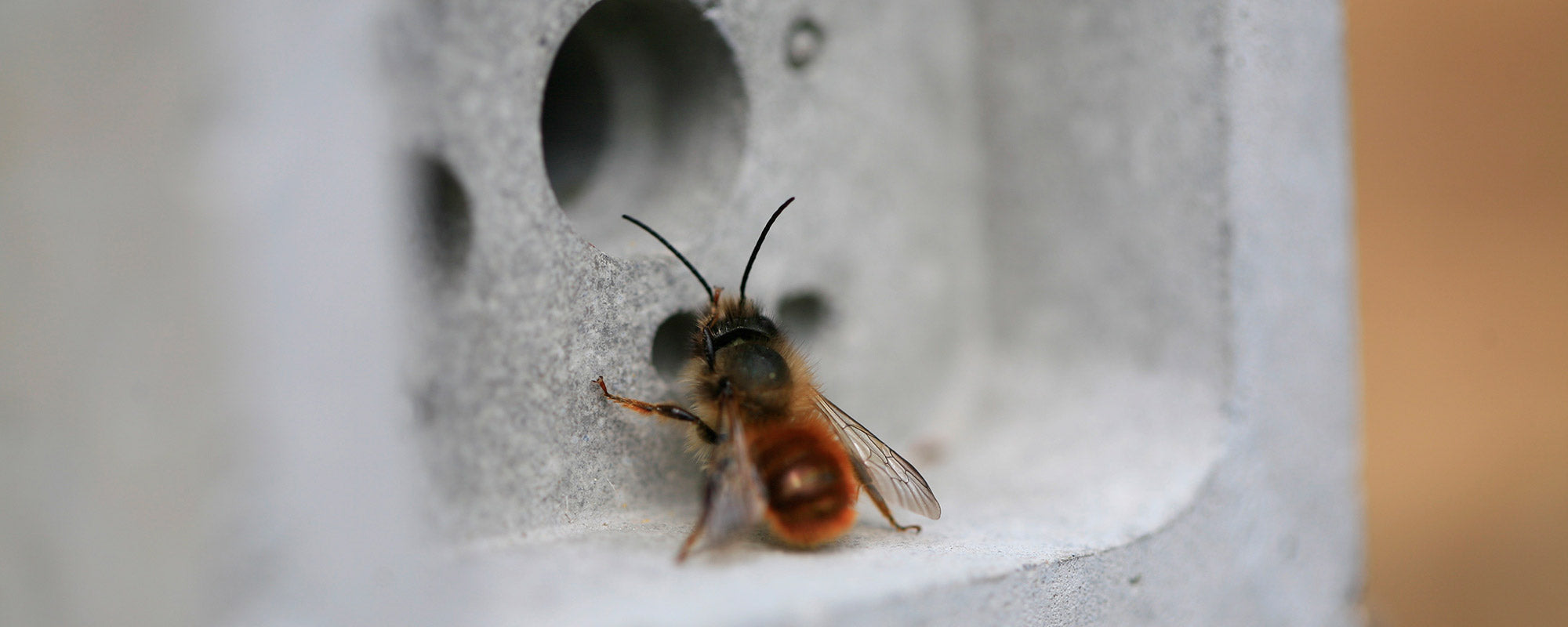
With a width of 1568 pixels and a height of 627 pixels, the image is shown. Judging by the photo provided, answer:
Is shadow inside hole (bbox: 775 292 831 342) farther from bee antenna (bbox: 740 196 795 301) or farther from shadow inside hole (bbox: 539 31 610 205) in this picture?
shadow inside hole (bbox: 539 31 610 205)

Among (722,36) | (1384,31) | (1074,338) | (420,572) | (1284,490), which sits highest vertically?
(1384,31)

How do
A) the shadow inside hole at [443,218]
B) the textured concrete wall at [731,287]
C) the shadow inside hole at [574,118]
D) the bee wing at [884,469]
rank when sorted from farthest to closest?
the shadow inside hole at [574,118] < the bee wing at [884,469] < the shadow inside hole at [443,218] < the textured concrete wall at [731,287]

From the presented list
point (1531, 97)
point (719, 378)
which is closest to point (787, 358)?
point (719, 378)

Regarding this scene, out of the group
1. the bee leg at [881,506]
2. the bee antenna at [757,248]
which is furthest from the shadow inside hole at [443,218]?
the bee leg at [881,506]

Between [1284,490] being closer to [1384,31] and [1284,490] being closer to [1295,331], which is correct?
[1295,331]

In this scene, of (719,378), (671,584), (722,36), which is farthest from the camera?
(722,36)

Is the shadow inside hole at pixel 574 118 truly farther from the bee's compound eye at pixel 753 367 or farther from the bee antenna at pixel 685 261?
the bee's compound eye at pixel 753 367
